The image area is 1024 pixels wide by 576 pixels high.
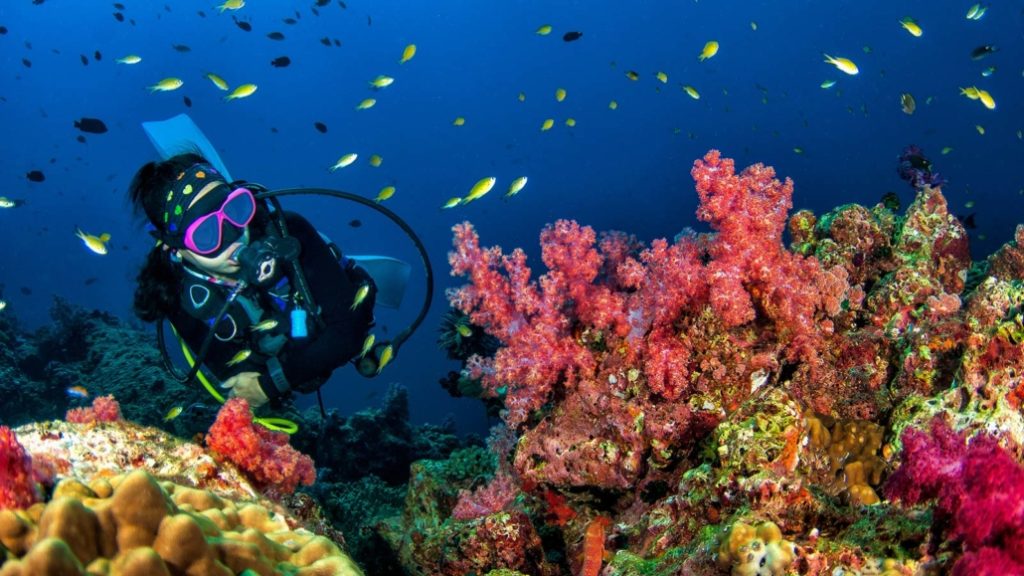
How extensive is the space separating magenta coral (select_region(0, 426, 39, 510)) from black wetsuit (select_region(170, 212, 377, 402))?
2389 mm

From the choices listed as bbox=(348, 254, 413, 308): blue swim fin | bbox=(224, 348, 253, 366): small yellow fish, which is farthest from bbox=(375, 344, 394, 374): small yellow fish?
bbox=(348, 254, 413, 308): blue swim fin

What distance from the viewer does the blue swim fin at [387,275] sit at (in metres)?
6.36

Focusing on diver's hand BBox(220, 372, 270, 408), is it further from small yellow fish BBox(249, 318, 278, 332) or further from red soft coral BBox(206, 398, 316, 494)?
red soft coral BBox(206, 398, 316, 494)

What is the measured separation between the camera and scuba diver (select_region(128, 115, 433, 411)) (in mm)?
4305

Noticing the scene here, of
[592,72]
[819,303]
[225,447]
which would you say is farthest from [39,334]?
[592,72]

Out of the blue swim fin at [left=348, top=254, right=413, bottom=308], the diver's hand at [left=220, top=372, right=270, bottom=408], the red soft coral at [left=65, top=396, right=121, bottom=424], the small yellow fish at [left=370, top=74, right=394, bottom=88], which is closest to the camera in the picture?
the red soft coral at [left=65, top=396, right=121, bottom=424]

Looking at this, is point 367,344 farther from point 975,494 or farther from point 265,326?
point 975,494

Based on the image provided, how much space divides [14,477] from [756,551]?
2.70 metres

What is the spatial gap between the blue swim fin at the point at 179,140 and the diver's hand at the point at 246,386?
1.72 m

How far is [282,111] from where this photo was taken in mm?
86875

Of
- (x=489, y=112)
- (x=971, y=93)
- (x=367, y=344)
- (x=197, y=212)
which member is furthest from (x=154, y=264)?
(x=489, y=112)

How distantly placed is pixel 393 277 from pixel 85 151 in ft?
313

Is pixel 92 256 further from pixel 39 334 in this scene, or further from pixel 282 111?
pixel 39 334

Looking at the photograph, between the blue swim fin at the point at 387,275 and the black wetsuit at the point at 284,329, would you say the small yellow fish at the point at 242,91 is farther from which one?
the black wetsuit at the point at 284,329
